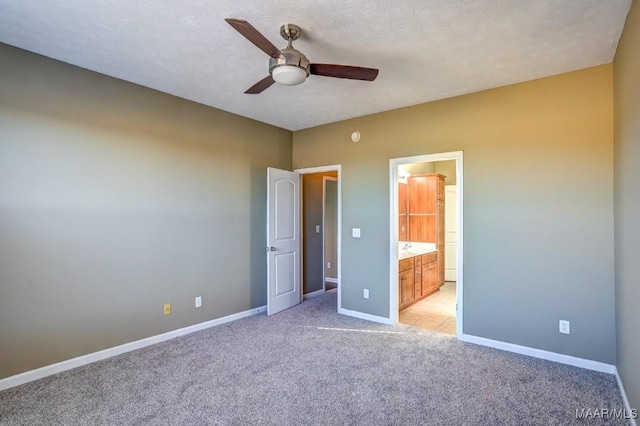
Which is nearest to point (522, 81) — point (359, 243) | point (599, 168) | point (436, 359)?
point (599, 168)

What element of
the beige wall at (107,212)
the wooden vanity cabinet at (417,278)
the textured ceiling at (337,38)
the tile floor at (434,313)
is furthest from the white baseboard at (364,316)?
the textured ceiling at (337,38)

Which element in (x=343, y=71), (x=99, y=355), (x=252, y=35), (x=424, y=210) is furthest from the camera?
(x=424, y=210)

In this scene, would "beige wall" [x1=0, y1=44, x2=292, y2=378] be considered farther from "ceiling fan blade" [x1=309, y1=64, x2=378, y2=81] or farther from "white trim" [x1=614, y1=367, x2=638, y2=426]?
"white trim" [x1=614, y1=367, x2=638, y2=426]

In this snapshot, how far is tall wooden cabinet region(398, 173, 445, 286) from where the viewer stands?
6102mm

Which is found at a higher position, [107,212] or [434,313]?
[107,212]

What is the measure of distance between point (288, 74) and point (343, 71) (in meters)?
0.41

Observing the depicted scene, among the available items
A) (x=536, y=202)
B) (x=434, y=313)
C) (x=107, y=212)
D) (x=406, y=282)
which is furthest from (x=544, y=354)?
(x=107, y=212)

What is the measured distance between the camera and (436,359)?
3.15m

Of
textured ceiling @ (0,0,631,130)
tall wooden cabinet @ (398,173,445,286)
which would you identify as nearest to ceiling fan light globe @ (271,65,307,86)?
textured ceiling @ (0,0,631,130)

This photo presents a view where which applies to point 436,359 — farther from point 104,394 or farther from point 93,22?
point 93,22

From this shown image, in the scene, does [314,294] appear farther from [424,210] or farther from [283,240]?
[424,210]

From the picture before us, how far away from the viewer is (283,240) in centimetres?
477

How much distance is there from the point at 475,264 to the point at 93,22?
3.95 meters

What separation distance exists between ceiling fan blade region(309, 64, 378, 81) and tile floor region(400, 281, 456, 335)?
3040 mm
